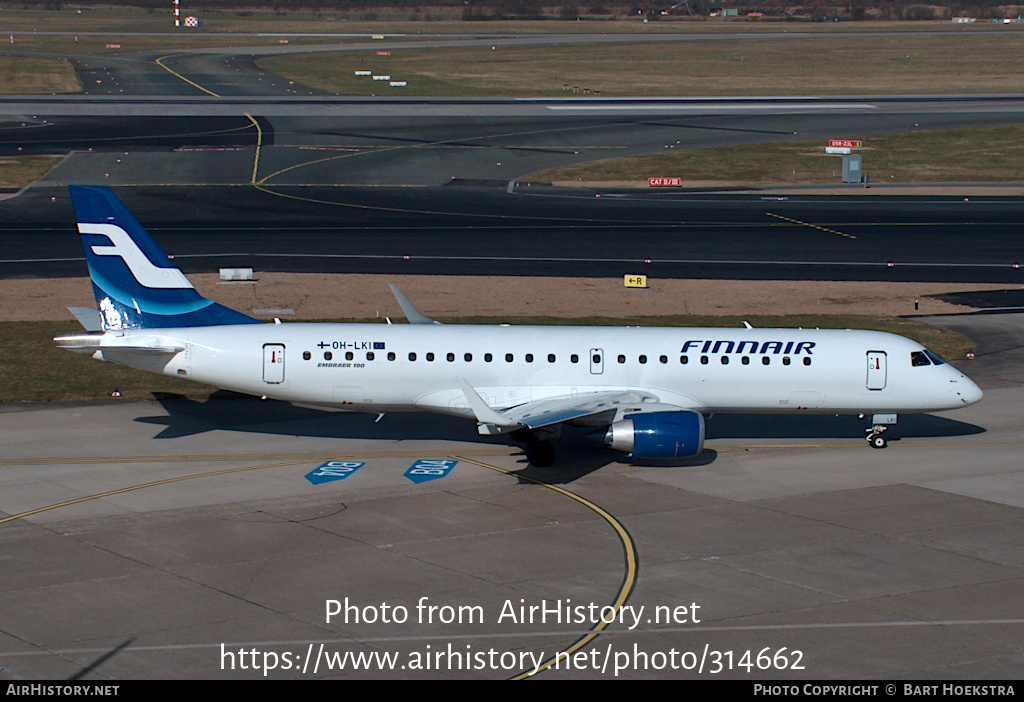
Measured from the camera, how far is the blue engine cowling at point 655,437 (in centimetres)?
3234

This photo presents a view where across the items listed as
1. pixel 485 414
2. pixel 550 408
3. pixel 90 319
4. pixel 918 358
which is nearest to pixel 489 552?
pixel 485 414

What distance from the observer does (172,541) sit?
2803cm

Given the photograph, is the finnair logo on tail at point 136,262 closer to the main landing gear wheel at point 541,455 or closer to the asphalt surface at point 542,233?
the main landing gear wheel at point 541,455

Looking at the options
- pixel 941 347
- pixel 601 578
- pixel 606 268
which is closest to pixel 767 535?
pixel 601 578

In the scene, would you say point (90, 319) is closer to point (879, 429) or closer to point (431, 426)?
point (431, 426)

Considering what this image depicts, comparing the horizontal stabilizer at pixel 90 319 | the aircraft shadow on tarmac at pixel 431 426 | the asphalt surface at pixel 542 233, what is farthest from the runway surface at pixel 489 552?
the asphalt surface at pixel 542 233

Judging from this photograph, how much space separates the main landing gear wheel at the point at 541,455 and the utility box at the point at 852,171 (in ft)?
203

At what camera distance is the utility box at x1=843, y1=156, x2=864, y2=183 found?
88.6 meters

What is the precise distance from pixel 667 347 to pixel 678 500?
5.89 metres

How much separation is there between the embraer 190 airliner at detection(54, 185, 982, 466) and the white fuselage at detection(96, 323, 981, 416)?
4cm

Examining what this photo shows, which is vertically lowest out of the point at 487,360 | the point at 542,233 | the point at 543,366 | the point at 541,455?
the point at 541,455

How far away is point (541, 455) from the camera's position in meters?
34.5

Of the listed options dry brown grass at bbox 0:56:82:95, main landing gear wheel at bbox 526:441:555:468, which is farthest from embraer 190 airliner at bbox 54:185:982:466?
dry brown grass at bbox 0:56:82:95

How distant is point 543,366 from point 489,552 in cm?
908
